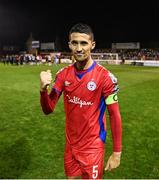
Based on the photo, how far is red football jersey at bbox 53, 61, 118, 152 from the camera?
159 inches

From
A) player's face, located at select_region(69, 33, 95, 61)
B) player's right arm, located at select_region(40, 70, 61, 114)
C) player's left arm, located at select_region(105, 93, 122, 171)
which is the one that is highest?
player's face, located at select_region(69, 33, 95, 61)

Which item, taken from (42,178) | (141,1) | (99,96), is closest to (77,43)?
(99,96)

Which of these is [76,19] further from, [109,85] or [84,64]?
[109,85]

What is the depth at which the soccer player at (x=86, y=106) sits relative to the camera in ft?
13.1

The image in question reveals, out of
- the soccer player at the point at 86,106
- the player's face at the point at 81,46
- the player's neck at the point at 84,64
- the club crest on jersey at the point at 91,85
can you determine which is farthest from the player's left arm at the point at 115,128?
the player's face at the point at 81,46

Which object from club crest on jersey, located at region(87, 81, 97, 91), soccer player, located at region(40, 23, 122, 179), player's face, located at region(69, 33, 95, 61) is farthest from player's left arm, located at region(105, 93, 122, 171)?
player's face, located at region(69, 33, 95, 61)

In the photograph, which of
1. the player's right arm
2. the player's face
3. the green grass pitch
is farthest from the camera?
the green grass pitch

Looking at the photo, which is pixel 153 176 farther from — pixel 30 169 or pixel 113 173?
pixel 30 169

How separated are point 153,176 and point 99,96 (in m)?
3.57

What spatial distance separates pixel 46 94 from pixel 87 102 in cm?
50

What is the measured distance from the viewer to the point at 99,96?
13.3ft

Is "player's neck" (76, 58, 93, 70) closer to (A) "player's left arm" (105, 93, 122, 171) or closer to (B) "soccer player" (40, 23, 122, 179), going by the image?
(B) "soccer player" (40, 23, 122, 179)

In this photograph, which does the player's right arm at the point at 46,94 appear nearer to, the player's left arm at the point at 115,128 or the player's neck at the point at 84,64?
the player's neck at the point at 84,64

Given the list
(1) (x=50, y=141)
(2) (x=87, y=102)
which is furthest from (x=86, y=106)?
(1) (x=50, y=141)
